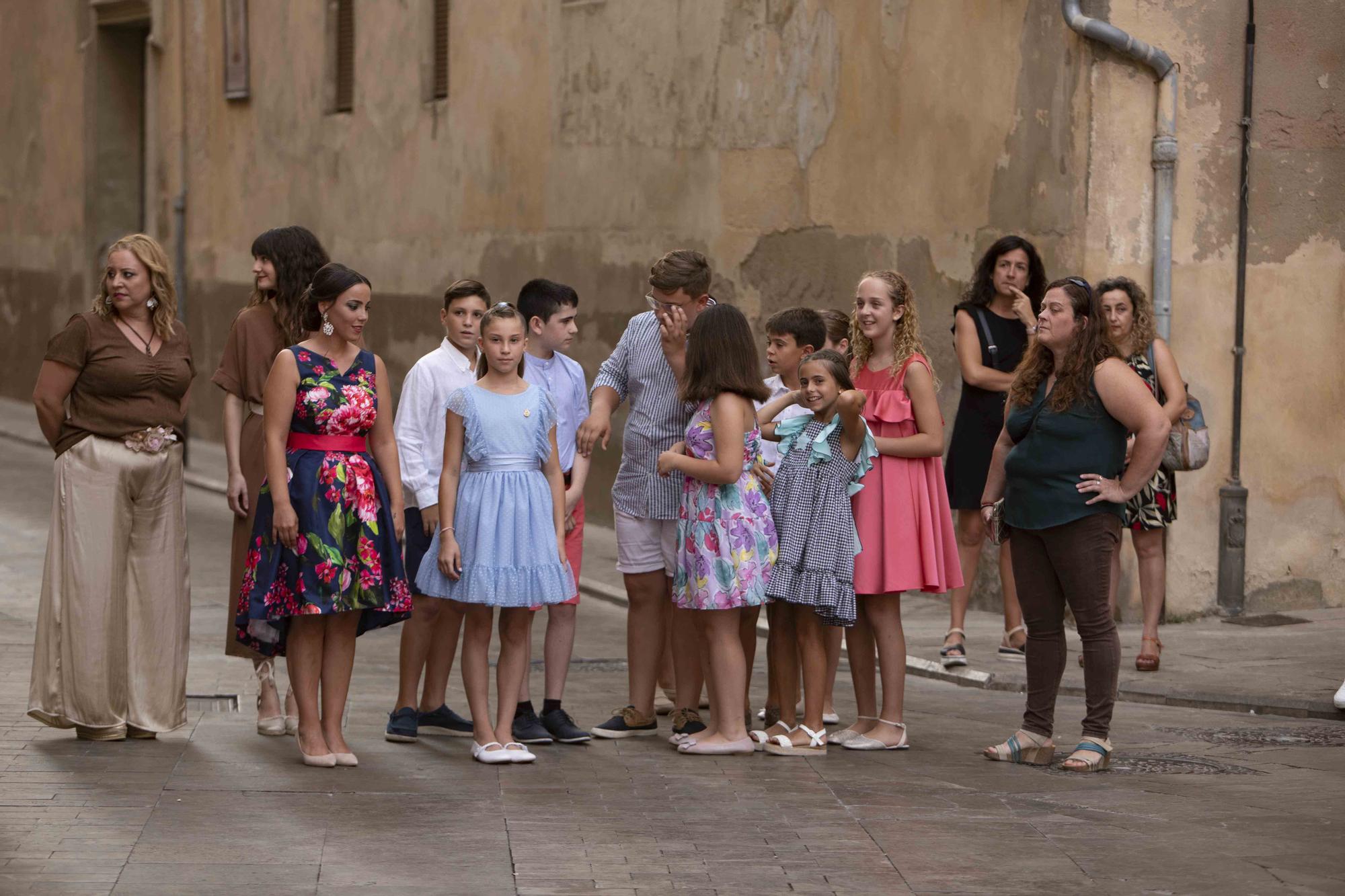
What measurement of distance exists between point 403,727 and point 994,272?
393cm

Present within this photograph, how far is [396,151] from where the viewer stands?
65.2 feet

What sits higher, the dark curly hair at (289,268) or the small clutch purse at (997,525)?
the dark curly hair at (289,268)

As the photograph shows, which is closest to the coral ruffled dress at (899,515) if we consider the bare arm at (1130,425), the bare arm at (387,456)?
the bare arm at (1130,425)

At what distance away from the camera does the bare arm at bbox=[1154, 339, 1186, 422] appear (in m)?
9.56

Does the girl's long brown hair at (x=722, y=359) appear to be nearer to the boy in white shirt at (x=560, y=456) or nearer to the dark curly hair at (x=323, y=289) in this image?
the boy in white shirt at (x=560, y=456)

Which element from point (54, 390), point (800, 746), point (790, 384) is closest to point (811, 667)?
point (800, 746)

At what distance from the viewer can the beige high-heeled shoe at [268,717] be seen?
26.3ft

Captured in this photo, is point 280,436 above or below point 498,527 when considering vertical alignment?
above

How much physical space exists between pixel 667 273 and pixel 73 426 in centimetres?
235

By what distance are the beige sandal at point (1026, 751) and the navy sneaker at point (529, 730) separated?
1733 millimetres

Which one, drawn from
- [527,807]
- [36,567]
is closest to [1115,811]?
[527,807]

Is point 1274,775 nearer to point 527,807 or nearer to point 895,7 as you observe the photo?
point 527,807

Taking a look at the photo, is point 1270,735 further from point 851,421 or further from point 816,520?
point 851,421

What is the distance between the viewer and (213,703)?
8844 millimetres
